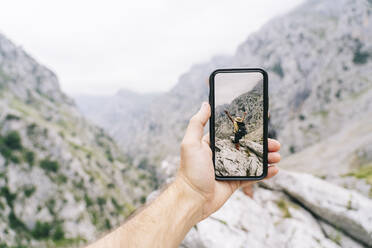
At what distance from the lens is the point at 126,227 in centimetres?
452

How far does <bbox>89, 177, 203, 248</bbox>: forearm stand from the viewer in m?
4.15

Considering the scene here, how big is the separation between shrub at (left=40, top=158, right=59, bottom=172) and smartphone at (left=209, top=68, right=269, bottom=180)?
280ft

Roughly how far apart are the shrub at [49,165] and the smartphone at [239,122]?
8542 cm

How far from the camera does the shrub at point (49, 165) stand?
73500mm

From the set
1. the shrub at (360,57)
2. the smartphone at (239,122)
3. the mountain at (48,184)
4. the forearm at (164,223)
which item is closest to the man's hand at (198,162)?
the forearm at (164,223)

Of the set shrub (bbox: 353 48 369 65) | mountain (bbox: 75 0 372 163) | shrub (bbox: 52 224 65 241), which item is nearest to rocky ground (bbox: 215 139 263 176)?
shrub (bbox: 52 224 65 241)

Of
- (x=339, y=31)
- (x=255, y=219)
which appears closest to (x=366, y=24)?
(x=339, y=31)

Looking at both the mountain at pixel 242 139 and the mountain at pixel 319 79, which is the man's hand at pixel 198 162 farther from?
the mountain at pixel 319 79

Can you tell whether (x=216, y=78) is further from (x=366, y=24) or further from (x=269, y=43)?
(x=269, y=43)

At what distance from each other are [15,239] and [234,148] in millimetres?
67324

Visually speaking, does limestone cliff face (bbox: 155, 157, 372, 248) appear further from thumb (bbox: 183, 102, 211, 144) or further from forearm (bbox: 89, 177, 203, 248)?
thumb (bbox: 183, 102, 211, 144)

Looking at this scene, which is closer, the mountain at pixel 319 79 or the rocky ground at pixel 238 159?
the rocky ground at pixel 238 159

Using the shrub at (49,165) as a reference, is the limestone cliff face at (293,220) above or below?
above

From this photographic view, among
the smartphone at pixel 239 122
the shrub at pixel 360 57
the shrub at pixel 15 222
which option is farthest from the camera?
the shrub at pixel 360 57
